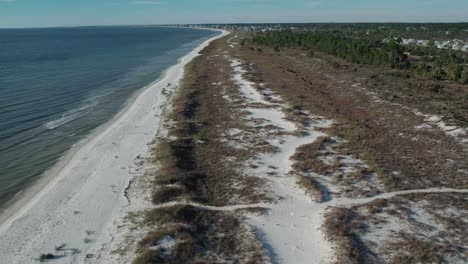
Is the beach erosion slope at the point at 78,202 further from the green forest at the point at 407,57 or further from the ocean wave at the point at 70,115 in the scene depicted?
the green forest at the point at 407,57

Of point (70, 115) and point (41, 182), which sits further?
point (70, 115)

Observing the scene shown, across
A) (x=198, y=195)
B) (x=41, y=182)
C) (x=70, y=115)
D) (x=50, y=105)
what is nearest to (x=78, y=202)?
(x=41, y=182)

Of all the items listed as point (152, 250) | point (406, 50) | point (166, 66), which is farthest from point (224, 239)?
point (406, 50)

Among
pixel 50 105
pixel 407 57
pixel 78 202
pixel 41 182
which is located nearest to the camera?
pixel 78 202

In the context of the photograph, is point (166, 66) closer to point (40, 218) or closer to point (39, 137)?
point (39, 137)

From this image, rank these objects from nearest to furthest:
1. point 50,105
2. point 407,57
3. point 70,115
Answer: point 70,115, point 50,105, point 407,57

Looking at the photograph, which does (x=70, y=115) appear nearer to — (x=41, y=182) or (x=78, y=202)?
(x=41, y=182)

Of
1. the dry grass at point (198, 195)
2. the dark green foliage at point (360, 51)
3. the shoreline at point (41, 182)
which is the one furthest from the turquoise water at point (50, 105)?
the dark green foliage at point (360, 51)

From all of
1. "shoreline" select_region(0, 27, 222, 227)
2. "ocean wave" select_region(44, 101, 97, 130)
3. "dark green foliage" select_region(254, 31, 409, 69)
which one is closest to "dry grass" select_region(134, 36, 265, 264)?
"shoreline" select_region(0, 27, 222, 227)
